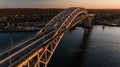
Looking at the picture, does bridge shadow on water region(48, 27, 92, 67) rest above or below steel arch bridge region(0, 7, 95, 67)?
below

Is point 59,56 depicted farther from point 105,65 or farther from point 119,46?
point 119,46

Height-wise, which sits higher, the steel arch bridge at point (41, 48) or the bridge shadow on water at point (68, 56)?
the steel arch bridge at point (41, 48)

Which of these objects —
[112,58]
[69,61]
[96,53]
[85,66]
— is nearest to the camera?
[85,66]

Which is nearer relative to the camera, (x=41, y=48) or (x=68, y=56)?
(x=41, y=48)

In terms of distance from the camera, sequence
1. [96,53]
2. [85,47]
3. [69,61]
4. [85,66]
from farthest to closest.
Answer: [85,47] < [96,53] < [69,61] < [85,66]

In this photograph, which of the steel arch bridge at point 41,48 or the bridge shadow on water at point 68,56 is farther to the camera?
the bridge shadow on water at point 68,56

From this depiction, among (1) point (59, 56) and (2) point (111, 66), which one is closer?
(2) point (111, 66)

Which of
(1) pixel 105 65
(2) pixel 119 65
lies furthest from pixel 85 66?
(2) pixel 119 65

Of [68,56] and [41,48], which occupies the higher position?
[41,48]

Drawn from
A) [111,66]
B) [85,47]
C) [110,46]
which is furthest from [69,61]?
[110,46]

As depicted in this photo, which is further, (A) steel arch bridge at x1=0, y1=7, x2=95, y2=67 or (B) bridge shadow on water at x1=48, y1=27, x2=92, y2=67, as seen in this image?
(B) bridge shadow on water at x1=48, y1=27, x2=92, y2=67
